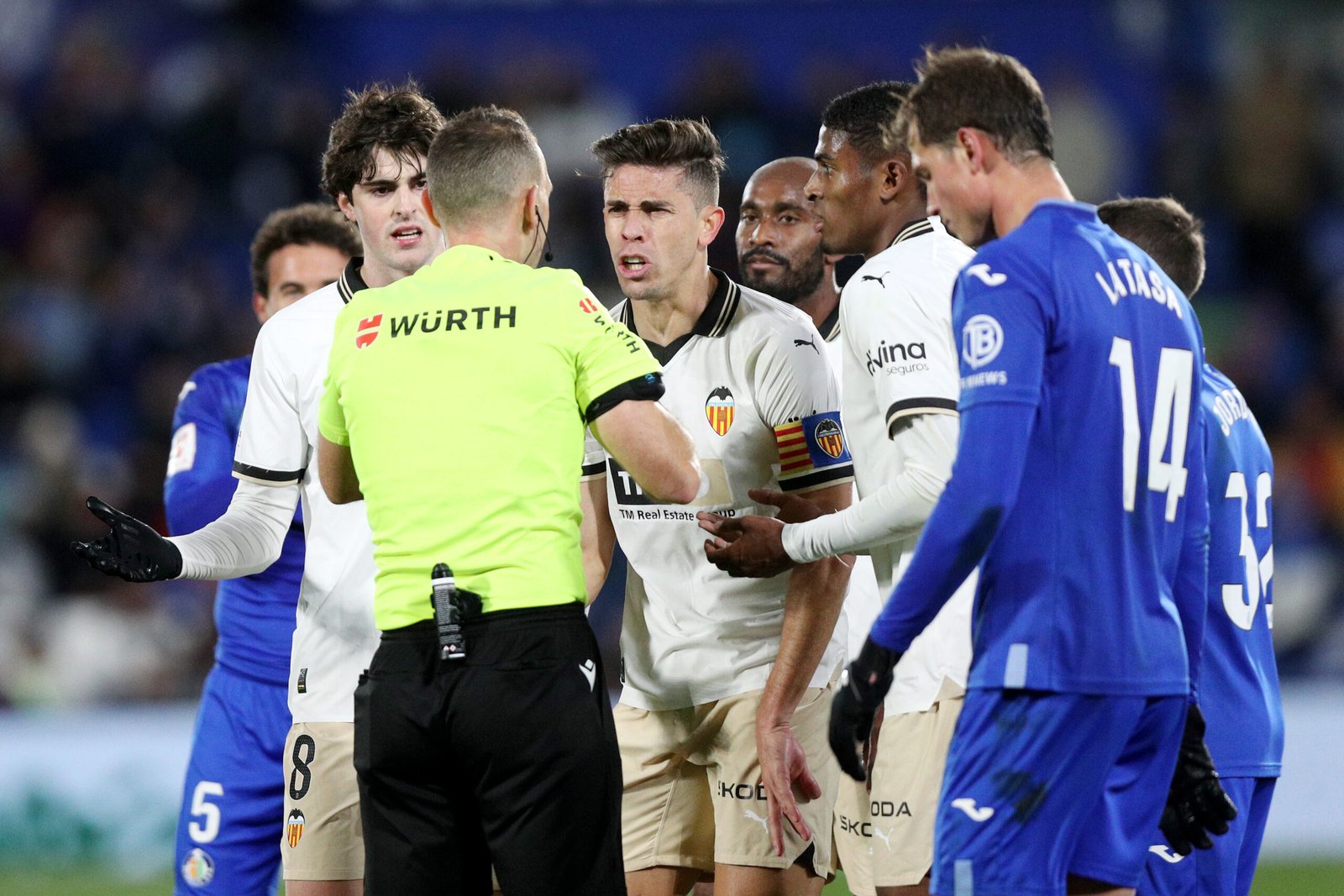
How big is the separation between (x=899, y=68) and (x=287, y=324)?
10.8 metres

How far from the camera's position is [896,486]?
4.11 meters

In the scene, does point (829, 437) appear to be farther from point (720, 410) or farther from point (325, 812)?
point (325, 812)

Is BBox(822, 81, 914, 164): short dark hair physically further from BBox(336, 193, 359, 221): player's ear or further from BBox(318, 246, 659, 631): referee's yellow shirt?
BBox(336, 193, 359, 221): player's ear

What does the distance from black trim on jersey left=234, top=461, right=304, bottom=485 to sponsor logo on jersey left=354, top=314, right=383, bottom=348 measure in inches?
45.9

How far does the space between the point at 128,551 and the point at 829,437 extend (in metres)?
2.02

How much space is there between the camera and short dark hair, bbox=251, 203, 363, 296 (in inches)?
262

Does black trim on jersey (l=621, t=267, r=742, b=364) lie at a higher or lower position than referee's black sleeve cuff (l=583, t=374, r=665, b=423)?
higher

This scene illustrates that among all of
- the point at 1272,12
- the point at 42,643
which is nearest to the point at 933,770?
the point at 42,643

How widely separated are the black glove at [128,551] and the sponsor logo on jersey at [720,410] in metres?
1.62

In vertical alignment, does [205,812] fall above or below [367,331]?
below

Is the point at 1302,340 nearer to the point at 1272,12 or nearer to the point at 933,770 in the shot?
the point at 1272,12

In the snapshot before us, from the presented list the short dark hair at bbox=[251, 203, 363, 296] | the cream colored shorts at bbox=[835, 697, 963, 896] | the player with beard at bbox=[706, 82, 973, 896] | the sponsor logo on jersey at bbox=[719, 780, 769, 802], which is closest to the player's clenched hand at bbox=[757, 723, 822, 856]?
the sponsor logo on jersey at bbox=[719, 780, 769, 802]

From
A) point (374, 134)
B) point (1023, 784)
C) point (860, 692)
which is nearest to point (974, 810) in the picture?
point (1023, 784)

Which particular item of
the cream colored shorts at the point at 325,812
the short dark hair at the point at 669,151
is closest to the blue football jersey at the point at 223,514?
Answer: the cream colored shorts at the point at 325,812
